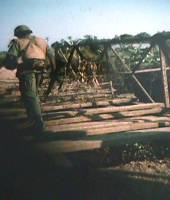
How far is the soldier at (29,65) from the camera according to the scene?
4.74 meters

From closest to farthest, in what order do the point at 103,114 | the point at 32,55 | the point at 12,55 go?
1. the point at 12,55
2. the point at 32,55
3. the point at 103,114

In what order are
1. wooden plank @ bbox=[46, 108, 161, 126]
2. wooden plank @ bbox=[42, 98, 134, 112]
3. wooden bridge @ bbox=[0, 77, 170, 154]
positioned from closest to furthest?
wooden bridge @ bbox=[0, 77, 170, 154] < wooden plank @ bbox=[46, 108, 161, 126] < wooden plank @ bbox=[42, 98, 134, 112]

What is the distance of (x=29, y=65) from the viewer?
488 cm

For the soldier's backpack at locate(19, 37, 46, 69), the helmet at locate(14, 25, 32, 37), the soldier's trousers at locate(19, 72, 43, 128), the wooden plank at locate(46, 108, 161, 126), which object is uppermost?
the helmet at locate(14, 25, 32, 37)

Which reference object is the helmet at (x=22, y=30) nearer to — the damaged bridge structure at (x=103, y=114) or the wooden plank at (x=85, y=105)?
the damaged bridge structure at (x=103, y=114)

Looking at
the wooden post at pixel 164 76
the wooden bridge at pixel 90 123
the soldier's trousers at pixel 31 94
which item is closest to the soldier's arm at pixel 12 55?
the soldier's trousers at pixel 31 94

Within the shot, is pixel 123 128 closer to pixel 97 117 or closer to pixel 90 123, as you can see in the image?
pixel 90 123

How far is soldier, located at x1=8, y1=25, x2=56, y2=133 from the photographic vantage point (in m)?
4.74

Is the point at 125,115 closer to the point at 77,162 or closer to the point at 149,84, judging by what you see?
the point at 77,162

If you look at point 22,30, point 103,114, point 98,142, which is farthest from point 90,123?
point 22,30

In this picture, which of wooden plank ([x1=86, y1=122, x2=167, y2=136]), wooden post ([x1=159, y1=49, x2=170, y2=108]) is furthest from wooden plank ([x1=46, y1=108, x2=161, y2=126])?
wooden plank ([x1=86, y1=122, x2=167, y2=136])

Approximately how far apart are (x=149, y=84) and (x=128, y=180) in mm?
3972

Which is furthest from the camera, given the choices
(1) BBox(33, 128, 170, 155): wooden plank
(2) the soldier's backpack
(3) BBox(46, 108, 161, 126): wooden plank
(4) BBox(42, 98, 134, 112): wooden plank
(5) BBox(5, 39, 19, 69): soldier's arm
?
(4) BBox(42, 98, 134, 112): wooden plank

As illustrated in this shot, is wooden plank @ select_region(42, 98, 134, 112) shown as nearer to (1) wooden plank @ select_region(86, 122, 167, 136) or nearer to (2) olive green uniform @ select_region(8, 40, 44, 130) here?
(2) olive green uniform @ select_region(8, 40, 44, 130)
